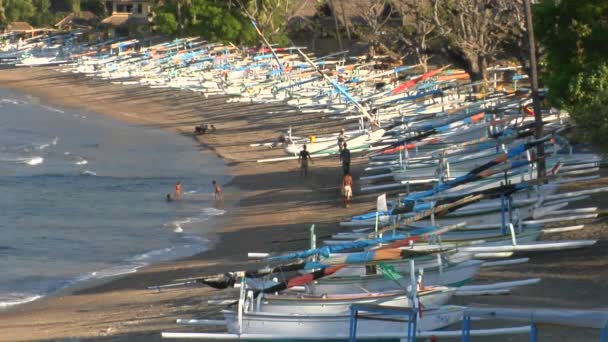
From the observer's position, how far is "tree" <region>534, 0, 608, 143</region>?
1014 inches

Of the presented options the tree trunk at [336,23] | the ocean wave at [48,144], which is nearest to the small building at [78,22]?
the tree trunk at [336,23]

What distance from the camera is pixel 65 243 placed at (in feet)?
99.2

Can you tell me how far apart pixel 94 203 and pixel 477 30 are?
20381 mm

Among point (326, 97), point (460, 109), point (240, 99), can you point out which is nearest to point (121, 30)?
point (240, 99)

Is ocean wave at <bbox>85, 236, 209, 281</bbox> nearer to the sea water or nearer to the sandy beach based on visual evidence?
the sea water

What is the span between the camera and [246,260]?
85.6 ft

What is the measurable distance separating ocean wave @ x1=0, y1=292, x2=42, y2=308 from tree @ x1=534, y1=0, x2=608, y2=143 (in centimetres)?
1166

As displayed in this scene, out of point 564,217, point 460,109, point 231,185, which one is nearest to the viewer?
point 564,217

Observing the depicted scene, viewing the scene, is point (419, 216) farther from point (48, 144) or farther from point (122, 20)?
point (122, 20)

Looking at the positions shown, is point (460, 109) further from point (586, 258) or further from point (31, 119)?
point (31, 119)

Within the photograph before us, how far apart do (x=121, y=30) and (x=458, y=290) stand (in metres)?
96.5

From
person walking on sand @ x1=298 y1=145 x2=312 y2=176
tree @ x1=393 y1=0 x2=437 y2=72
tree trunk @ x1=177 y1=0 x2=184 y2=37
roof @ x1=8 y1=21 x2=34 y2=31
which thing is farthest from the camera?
roof @ x1=8 y1=21 x2=34 y2=31

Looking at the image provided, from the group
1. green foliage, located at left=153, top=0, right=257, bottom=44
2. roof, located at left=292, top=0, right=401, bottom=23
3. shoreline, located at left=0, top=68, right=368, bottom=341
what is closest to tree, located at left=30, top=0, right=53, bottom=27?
green foliage, located at left=153, top=0, right=257, bottom=44

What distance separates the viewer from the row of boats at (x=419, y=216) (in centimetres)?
1681
